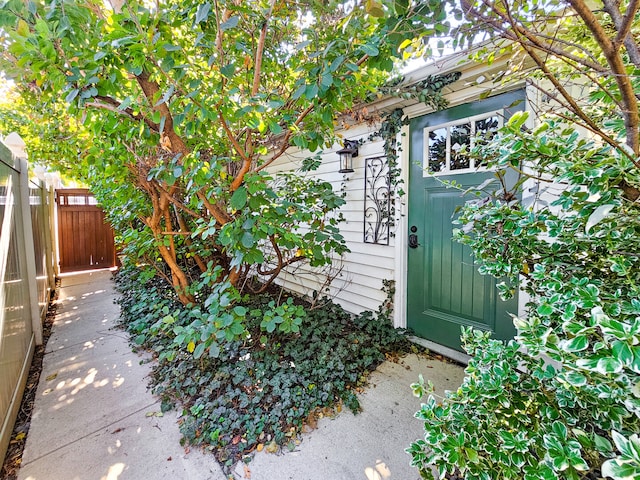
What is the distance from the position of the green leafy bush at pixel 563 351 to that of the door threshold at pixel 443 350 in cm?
145

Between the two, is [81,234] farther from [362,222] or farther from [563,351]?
[563,351]

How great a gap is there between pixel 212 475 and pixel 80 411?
1227 millimetres

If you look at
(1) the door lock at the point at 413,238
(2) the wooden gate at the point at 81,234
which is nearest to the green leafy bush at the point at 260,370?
(1) the door lock at the point at 413,238

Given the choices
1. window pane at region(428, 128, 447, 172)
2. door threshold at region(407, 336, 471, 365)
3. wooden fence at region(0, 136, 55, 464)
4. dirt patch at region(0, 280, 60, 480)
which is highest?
window pane at region(428, 128, 447, 172)

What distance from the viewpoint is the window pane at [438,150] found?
2.60 metres

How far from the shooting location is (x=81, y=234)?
6812 millimetres

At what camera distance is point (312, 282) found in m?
4.08

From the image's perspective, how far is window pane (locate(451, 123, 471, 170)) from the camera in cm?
244

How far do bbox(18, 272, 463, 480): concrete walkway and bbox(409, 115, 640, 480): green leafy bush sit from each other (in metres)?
0.69

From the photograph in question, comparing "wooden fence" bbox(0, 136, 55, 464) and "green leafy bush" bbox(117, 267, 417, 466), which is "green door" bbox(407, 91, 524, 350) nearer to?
"green leafy bush" bbox(117, 267, 417, 466)

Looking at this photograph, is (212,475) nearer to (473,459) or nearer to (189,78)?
(473,459)

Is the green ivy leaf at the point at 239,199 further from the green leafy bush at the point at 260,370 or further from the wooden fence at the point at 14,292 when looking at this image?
the wooden fence at the point at 14,292

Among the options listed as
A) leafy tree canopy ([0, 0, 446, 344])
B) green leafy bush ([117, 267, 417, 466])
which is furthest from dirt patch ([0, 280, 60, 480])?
leafy tree canopy ([0, 0, 446, 344])

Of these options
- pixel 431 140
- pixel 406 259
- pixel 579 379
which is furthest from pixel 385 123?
pixel 579 379
